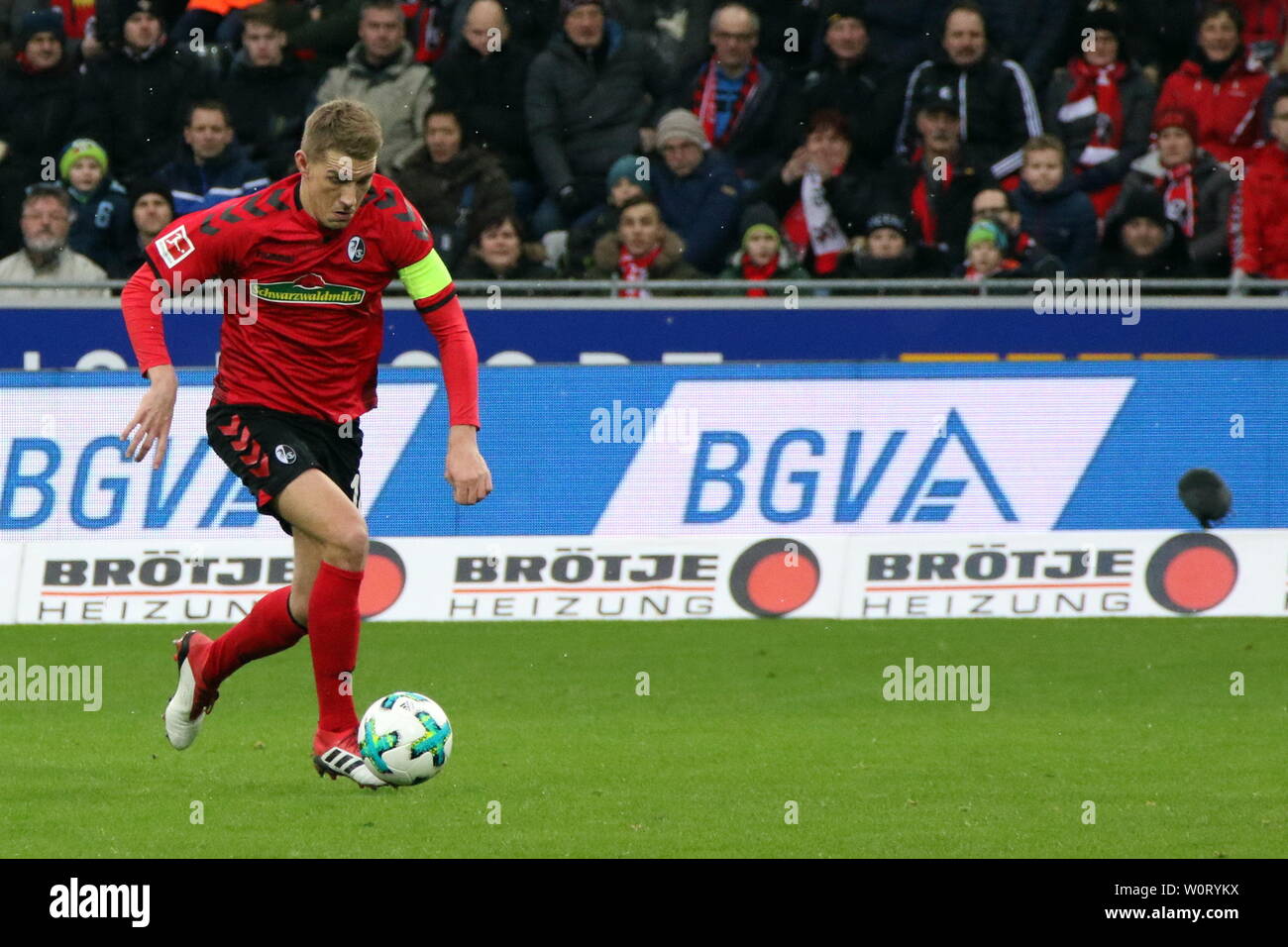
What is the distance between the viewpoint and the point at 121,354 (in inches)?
563

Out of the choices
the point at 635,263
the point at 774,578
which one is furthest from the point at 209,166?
the point at 774,578

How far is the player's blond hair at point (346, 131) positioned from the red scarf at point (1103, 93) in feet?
31.8

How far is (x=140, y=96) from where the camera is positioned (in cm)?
1571

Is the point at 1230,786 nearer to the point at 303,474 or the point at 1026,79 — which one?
the point at 303,474

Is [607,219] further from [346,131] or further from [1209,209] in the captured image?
[346,131]

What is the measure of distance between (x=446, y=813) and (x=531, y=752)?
1.40 m

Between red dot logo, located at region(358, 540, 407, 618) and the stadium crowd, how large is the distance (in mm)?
2841

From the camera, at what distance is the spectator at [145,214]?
48.9 ft

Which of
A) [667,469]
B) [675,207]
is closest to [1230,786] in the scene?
[667,469]

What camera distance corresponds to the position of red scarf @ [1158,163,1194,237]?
1541 cm

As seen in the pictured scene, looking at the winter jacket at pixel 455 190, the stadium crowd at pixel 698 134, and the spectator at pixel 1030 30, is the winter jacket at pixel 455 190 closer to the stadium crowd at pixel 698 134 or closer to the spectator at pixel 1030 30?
the stadium crowd at pixel 698 134

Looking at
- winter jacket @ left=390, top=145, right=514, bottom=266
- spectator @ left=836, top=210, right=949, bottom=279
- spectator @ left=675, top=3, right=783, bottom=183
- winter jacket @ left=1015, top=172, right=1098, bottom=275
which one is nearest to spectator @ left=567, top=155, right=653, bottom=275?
winter jacket @ left=390, top=145, right=514, bottom=266

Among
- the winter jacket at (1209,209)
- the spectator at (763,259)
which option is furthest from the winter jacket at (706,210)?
the winter jacket at (1209,209)

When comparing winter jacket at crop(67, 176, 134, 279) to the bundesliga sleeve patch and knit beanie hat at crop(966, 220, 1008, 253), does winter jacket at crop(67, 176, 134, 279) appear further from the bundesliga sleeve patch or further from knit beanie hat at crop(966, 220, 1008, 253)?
the bundesliga sleeve patch
